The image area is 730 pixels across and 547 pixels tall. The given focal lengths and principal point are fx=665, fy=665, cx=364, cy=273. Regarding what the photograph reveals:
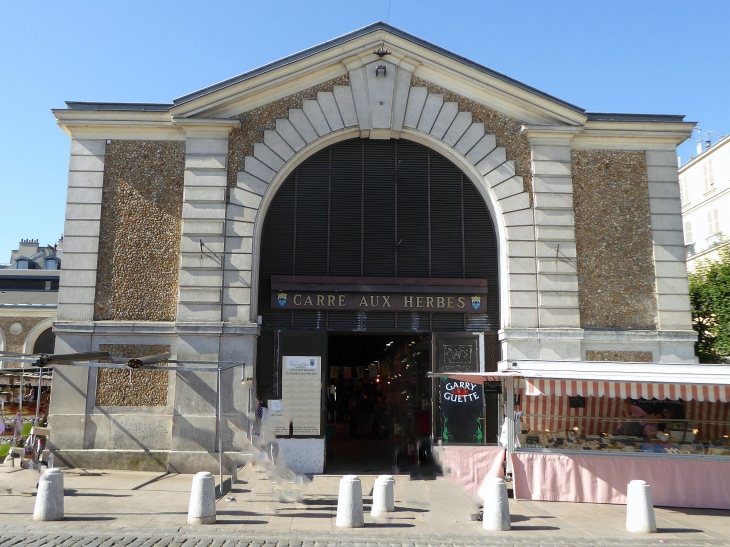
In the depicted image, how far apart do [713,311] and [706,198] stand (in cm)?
1674

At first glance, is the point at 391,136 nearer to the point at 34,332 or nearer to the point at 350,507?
the point at 350,507

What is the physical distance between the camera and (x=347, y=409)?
994 inches

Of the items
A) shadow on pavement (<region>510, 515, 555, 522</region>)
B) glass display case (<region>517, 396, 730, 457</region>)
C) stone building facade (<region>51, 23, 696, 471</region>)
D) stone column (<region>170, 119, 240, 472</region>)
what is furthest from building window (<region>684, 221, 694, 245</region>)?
shadow on pavement (<region>510, 515, 555, 522</region>)

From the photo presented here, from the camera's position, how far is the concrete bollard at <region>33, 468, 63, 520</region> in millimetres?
9945

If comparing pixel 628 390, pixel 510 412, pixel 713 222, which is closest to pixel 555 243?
pixel 628 390

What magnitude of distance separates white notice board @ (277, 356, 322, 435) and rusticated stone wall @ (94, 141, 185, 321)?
298 cm

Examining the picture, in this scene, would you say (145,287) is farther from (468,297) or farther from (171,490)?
(468,297)

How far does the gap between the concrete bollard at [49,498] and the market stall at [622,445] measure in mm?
7100

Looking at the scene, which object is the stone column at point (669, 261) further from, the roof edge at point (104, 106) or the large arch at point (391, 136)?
the roof edge at point (104, 106)

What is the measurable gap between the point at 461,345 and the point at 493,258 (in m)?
2.32

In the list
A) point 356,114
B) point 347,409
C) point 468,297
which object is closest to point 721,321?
point 468,297

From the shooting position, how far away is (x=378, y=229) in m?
16.3

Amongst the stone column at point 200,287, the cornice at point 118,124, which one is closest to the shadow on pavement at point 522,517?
the stone column at point 200,287

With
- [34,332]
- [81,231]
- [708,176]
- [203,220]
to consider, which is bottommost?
[34,332]
